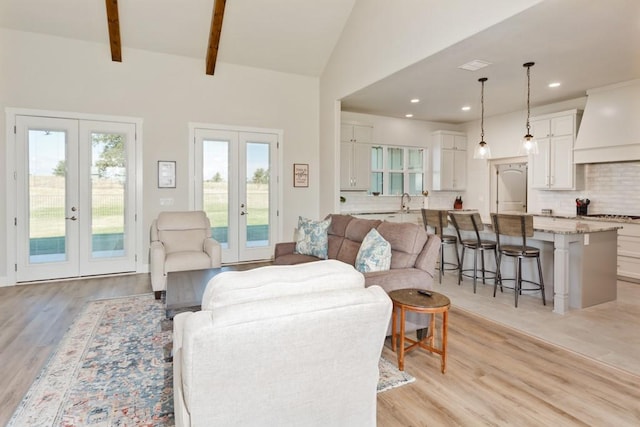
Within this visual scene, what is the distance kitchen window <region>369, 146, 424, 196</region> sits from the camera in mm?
7602

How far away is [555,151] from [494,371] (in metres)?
5.04

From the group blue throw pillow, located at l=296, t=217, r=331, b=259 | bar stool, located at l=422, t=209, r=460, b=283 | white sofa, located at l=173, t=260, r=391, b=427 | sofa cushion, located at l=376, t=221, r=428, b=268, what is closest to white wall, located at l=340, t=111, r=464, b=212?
bar stool, located at l=422, t=209, r=460, b=283

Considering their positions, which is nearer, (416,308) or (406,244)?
(416,308)

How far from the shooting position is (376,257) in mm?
3039

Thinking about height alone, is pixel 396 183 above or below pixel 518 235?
above

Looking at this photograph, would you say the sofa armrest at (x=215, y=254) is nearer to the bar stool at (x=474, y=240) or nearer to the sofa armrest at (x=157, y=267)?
the sofa armrest at (x=157, y=267)

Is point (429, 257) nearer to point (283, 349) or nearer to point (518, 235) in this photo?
point (518, 235)

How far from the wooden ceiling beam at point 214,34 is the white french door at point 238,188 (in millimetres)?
1032

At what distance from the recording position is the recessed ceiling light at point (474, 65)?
14.2ft

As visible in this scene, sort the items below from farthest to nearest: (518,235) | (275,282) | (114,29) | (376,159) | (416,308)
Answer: (376,159), (114,29), (518,235), (416,308), (275,282)

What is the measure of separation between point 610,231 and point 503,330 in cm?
196

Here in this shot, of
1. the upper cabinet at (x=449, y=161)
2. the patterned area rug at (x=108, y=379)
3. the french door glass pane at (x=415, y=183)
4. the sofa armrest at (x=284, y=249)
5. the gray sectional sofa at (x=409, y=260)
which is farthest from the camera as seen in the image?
the french door glass pane at (x=415, y=183)

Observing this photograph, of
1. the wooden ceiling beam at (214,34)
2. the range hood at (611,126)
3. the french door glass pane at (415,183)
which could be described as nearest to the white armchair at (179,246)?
the wooden ceiling beam at (214,34)

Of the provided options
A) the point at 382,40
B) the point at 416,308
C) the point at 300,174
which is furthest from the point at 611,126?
the point at 416,308
